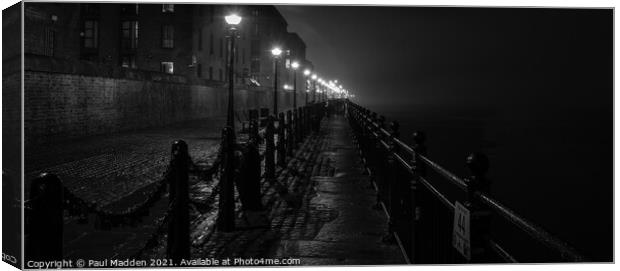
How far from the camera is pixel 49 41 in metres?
33.7

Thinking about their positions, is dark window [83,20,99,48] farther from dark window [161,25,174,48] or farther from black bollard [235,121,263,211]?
black bollard [235,121,263,211]

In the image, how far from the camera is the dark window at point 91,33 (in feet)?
131

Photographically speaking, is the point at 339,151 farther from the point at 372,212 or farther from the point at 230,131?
the point at 230,131

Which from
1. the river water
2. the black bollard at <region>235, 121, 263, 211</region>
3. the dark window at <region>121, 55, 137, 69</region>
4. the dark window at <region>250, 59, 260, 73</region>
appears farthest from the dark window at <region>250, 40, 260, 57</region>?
the black bollard at <region>235, 121, 263, 211</region>

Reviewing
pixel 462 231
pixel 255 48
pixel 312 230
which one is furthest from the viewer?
pixel 255 48

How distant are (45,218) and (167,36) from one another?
39.6 m

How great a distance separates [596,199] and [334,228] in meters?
19.2

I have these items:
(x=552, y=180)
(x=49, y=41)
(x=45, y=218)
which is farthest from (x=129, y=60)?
(x=45, y=218)

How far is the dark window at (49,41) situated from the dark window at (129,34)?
6768mm

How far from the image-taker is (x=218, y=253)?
5.09 metres

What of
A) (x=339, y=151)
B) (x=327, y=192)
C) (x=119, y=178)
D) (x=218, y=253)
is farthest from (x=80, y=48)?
(x=218, y=253)

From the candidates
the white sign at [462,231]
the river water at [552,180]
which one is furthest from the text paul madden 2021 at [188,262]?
the river water at [552,180]

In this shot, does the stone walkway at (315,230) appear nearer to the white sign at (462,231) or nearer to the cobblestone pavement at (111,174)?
the cobblestone pavement at (111,174)

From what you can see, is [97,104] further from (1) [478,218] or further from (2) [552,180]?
(2) [552,180]
